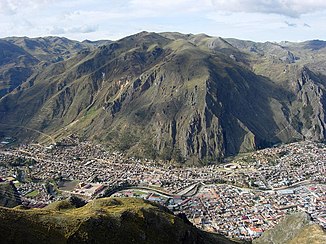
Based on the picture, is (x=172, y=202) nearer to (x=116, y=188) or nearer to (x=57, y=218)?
(x=116, y=188)

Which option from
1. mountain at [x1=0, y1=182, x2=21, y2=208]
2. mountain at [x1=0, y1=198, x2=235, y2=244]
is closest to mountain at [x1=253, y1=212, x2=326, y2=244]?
mountain at [x1=0, y1=198, x2=235, y2=244]

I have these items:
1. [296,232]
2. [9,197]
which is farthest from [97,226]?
[9,197]

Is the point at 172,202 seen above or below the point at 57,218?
below

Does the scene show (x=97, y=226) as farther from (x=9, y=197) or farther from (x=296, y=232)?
(x=9, y=197)

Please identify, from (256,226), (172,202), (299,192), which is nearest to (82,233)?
(256,226)

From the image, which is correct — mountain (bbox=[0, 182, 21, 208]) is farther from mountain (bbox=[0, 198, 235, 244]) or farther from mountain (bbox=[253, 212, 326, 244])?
mountain (bbox=[253, 212, 326, 244])

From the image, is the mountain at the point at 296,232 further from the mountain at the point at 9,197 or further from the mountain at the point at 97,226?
the mountain at the point at 9,197
